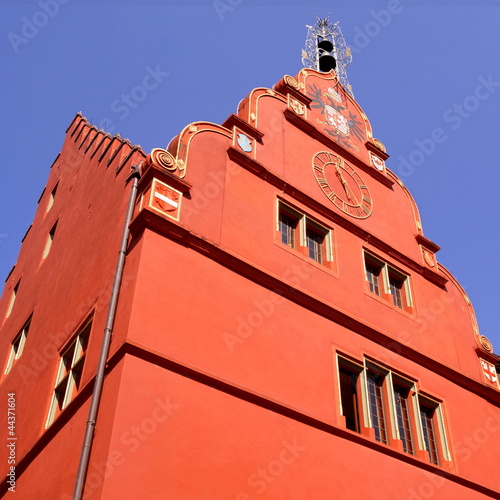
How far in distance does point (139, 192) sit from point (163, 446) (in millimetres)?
5822

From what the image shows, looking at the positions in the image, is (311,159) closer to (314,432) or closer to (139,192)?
(139,192)

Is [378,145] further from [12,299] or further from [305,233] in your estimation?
[12,299]

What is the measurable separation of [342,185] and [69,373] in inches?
363

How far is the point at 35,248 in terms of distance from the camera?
22750 millimetres

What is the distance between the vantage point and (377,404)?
1512 cm

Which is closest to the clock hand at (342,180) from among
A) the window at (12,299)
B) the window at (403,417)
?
the window at (403,417)

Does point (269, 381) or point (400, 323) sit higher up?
point (400, 323)

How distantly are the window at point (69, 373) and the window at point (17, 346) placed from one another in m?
4.05

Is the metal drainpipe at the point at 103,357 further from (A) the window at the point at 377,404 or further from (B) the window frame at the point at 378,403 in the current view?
(A) the window at the point at 377,404

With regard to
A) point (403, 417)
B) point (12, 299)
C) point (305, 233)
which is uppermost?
point (12, 299)

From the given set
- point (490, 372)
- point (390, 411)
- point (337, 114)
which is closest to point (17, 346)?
point (390, 411)

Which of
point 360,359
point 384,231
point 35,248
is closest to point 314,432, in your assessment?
point 360,359

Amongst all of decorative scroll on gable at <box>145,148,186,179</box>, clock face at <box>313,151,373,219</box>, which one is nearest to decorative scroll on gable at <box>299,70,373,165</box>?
clock face at <box>313,151,373,219</box>

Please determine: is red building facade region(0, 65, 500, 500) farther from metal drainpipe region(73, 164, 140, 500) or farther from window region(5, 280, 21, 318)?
window region(5, 280, 21, 318)
